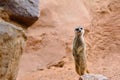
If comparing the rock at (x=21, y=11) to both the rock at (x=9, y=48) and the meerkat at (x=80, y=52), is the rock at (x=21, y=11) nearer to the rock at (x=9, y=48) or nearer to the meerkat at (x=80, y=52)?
the rock at (x=9, y=48)

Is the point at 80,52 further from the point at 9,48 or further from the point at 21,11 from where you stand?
the point at 9,48

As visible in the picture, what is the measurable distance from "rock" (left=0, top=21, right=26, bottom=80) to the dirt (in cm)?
303

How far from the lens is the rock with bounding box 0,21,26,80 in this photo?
8.87 ft

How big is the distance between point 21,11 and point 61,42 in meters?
3.77

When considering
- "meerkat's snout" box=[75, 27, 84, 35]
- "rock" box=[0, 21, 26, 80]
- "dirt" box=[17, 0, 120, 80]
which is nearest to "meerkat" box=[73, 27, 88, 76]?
"meerkat's snout" box=[75, 27, 84, 35]

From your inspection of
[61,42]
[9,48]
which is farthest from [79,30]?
[9,48]

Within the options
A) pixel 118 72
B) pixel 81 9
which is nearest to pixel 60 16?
pixel 81 9

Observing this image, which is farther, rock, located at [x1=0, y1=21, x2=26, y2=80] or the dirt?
the dirt

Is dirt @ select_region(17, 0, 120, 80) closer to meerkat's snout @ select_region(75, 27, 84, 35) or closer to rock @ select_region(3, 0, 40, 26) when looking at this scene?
meerkat's snout @ select_region(75, 27, 84, 35)

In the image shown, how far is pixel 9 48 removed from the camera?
2771mm

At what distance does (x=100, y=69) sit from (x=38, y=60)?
133cm

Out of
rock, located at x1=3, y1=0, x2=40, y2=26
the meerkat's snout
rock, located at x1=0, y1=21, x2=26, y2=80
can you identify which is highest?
rock, located at x1=3, y1=0, x2=40, y2=26

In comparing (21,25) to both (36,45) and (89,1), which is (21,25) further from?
(89,1)

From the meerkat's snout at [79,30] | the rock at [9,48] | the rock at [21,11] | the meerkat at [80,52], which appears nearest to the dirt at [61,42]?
the meerkat at [80,52]
